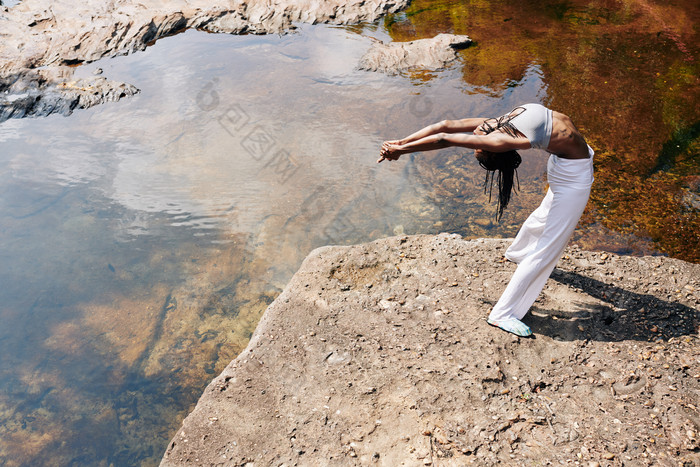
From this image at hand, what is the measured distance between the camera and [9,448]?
2.86 meters

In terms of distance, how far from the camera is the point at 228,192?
15.1 feet

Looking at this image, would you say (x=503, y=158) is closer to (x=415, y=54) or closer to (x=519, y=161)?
(x=519, y=161)

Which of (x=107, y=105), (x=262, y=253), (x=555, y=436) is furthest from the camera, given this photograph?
(x=107, y=105)

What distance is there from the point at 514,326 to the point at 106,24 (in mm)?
8432

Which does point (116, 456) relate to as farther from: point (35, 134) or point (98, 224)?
point (35, 134)

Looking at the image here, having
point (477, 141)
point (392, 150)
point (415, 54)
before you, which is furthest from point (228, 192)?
point (415, 54)

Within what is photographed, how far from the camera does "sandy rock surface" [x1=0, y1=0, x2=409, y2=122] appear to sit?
21.4 feet

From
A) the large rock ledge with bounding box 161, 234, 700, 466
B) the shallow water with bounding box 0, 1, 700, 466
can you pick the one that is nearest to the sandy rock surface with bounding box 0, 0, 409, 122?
the shallow water with bounding box 0, 1, 700, 466

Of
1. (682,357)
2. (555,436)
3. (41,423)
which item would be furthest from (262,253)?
(682,357)

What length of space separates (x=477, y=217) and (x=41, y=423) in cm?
386

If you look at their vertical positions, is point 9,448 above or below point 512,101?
below

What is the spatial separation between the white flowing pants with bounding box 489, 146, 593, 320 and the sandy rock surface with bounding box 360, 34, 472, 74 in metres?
4.56

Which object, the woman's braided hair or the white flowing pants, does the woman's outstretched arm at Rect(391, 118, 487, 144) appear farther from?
the white flowing pants

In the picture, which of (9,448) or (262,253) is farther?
(262,253)
